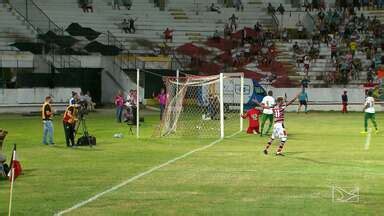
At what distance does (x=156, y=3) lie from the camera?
6381 cm

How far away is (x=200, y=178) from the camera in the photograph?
1584cm

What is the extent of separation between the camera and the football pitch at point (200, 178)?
40.4 ft

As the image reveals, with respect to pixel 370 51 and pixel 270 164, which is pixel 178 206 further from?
pixel 370 51

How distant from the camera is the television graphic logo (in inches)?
505

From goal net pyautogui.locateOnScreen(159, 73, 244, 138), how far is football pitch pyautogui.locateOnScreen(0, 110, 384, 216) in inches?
110

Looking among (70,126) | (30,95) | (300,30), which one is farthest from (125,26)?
(70,126)

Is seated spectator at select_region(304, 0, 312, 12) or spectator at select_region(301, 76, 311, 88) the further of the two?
seated spectator at select_region(304, 0, 312, 12)

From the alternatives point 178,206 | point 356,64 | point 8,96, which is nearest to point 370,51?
point 356,64

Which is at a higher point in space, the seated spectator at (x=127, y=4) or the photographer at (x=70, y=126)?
the seated spectator at (x=127, y=4)

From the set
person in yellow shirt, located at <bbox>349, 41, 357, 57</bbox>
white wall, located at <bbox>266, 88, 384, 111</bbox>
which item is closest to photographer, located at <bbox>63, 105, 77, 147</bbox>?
white wall, located at <bbox>266, 88, 384, 111</bbox>

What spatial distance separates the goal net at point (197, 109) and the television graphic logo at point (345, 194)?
1358cm

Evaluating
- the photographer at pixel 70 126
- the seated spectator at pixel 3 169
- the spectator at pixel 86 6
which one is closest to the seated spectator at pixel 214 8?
the spectator at pixel 86 6

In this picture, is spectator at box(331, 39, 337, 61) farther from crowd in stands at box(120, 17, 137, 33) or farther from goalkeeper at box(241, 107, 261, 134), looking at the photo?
goalkeeper at box(241, 107, 261, 134)

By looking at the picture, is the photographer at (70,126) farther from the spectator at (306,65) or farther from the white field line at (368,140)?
the spectator at (306,65)
